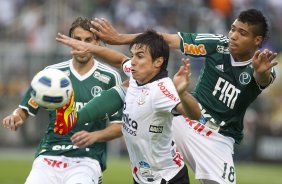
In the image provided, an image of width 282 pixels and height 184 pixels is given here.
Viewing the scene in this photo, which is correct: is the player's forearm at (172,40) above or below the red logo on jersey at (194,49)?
above

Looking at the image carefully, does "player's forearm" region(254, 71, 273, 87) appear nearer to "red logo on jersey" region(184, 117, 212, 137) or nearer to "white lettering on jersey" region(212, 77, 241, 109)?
"white lettering on jersey" region(212, 77, 241, 109)

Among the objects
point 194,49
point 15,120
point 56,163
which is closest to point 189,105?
point 194,49

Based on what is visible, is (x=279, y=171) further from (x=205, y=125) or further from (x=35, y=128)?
(x=205, y=125)

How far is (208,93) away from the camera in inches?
431

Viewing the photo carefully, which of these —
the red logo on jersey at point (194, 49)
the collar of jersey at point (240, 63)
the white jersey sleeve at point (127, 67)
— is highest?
the red logo on jersey at point (194, 49)

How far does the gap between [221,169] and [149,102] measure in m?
1.72

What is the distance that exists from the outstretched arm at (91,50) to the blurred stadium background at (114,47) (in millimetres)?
12178

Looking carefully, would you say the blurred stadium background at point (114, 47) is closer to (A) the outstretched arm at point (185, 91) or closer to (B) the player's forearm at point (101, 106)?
(B) the player's forearm at point (101, 106)

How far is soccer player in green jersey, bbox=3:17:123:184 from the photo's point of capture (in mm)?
10250

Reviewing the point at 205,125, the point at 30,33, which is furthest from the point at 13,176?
the point at 205,125

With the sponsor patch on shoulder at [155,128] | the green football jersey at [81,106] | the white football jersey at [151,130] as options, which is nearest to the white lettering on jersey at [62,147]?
the green football jersey at [81,106]

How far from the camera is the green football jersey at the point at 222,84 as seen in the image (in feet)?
35.4

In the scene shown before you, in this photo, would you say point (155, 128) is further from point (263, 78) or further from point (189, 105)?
point (263, 78)

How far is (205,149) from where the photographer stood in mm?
10875
